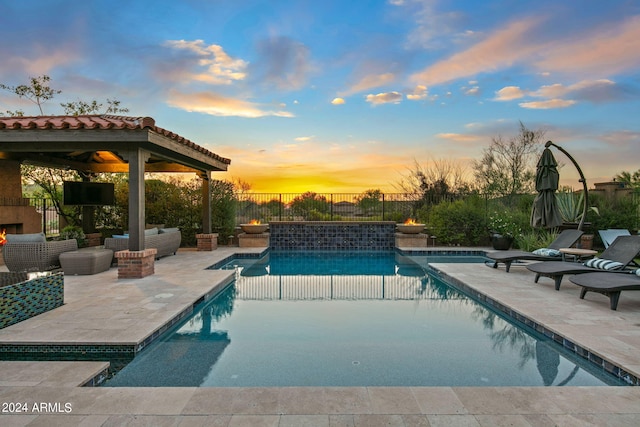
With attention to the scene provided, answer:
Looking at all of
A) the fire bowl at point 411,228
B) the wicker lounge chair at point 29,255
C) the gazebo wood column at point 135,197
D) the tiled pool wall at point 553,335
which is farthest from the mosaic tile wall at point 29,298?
the fire bowl at point 411,228

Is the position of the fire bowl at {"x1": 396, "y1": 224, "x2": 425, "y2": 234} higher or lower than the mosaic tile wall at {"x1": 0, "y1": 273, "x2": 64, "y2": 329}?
higher

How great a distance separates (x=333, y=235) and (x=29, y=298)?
34.9 feet

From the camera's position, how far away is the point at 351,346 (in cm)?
405

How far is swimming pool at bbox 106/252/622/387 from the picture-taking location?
3236 mm

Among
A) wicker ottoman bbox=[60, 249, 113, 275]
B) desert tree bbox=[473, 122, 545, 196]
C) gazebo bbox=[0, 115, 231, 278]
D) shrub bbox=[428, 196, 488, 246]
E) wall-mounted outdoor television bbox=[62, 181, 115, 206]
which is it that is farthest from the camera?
desert tree bbox=[473, 122, 545, 196]

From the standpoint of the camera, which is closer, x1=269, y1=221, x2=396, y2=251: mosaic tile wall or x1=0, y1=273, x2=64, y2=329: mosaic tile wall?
x1=0, y1=273, x2=64, y2=329: mosaic tile wall

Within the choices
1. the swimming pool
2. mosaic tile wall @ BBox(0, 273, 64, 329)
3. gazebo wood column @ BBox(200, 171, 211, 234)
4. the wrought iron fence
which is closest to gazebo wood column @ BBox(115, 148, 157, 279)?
the swimming pool

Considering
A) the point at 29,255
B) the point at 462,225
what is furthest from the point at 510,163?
the point at 29,255

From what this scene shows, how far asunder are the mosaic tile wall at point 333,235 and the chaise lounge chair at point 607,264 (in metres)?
7.87

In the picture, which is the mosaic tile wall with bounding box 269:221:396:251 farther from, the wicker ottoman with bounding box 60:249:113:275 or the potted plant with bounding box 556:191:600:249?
the wicker ottoman with bounding box 60:249:113:275

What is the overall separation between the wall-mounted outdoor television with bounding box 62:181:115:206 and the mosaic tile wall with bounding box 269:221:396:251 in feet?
18.5

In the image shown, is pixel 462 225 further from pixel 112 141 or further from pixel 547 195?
pixel 112 141

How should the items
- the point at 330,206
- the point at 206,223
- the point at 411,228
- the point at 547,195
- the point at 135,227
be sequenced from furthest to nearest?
1. the point at 330,206
2. the point at 411,228
3. the point at 206,223
4. the point at 547,195
5. the point at 135,227

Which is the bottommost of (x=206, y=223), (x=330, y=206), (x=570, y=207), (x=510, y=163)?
(x=206, y=223)
